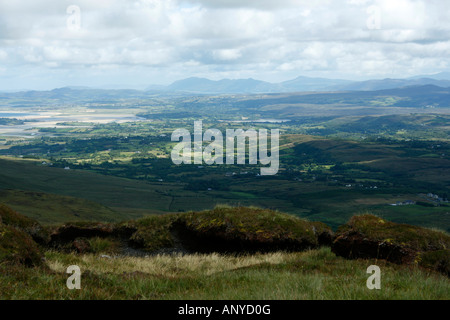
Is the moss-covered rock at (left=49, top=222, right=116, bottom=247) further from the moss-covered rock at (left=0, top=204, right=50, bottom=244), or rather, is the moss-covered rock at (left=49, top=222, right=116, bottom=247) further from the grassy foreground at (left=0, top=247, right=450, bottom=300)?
the grassy foreground at (left=0, top=247, right=450, bottom=300)

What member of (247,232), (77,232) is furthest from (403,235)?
(77,232)

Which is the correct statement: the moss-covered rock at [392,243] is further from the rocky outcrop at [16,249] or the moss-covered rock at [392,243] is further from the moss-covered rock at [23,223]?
the moss-covered rock at [23,223]

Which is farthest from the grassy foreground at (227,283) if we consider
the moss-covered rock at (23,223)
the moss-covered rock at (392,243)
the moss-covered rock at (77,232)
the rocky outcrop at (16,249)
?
the moss-covered rock at (77,232)

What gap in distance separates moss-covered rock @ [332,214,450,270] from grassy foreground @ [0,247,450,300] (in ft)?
2.58

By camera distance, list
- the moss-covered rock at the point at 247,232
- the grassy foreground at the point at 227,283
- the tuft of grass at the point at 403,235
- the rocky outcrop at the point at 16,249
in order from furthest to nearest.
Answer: the moss-covered rock at the point at 247,232 → the tuft of grass at the point at 403,235 → the rocky outcrop at the point at 16,249 → the grassy foreground at the point at 227,283

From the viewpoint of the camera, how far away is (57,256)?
15.0m

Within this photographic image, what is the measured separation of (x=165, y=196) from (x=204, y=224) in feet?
469

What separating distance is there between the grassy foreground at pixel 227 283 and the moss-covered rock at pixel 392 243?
79cm

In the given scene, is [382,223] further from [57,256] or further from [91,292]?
[57,256]

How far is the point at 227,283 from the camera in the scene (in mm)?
10602

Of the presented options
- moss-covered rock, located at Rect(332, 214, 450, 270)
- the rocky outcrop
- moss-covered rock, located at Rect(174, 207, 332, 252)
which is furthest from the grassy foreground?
moss-covered rock, located at Rect(174, 207, 332, 252)

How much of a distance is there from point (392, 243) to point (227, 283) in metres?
6.90

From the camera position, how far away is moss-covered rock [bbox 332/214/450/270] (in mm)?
13078

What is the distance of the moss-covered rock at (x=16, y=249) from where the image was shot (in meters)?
11.0
